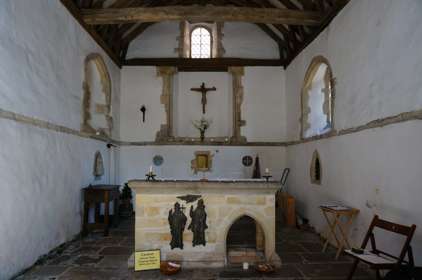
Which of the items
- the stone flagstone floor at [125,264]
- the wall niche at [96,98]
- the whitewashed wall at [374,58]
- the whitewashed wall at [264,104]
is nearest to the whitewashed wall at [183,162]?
the whitewashed wall at [264,104]

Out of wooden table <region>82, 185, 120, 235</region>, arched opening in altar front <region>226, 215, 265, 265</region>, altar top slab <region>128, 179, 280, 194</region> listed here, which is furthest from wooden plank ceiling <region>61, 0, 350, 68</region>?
arched opening in altar front <region>226, 215, 265, 265</region>

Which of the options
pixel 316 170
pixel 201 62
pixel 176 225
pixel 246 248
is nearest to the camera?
pixel 176 225

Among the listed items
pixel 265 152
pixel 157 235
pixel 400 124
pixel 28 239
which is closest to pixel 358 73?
pixel 400 124

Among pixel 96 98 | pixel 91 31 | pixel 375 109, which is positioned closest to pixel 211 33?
pixel 91 31

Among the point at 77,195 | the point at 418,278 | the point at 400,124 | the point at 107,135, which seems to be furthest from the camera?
the point at 107,135

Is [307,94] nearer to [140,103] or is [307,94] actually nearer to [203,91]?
[203,91]

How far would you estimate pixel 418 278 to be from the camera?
2.74 metres

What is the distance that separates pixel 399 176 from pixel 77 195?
4.84m

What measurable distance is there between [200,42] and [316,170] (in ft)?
15.8

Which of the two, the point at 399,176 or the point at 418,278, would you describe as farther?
the point at 399,176

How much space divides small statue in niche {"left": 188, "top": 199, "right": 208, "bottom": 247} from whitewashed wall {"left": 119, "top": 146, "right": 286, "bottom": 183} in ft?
13.6

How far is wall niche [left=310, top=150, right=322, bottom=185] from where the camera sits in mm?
5893

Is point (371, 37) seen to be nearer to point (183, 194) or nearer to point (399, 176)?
point (399, 176)

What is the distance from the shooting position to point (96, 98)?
7.00m
